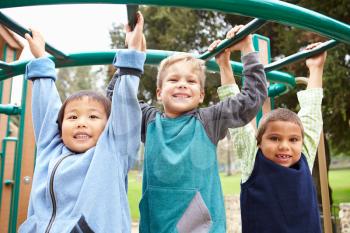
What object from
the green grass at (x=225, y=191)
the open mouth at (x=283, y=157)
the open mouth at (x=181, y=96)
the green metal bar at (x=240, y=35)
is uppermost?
the green metal bar at (x=240, y=35)

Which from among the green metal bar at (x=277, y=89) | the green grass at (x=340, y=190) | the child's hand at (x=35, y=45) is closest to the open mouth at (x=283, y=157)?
the child's hand at (x=35, y=45)

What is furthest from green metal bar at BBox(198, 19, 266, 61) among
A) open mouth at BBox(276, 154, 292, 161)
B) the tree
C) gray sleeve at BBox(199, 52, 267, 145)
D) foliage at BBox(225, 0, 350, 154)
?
the tree

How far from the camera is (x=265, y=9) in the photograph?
114 centimetres

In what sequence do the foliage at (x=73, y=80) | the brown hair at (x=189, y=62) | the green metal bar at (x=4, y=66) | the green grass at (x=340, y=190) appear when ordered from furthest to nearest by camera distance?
the foliage at (x=73, y=80), the green grass at (x=340, y=190), the green metal bar at (x=4, y=66), the brown hair at (x=189, y=62)

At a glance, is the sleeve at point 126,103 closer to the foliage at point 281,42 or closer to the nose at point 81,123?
the nose at point 81,123

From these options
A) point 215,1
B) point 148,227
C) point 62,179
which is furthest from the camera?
point 148,227

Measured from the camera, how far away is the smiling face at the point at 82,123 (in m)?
1.28

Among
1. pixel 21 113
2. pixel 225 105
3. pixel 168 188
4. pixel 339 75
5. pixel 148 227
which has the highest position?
pixel 339 75

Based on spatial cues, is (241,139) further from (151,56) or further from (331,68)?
(331,68)

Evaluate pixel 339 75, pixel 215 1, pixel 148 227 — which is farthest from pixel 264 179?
pixel 339 75

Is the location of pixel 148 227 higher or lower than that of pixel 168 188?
lower

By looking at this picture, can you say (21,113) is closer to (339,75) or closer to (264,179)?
A: (264,179)

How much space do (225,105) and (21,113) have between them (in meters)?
1.46

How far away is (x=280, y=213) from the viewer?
147 centimetres
